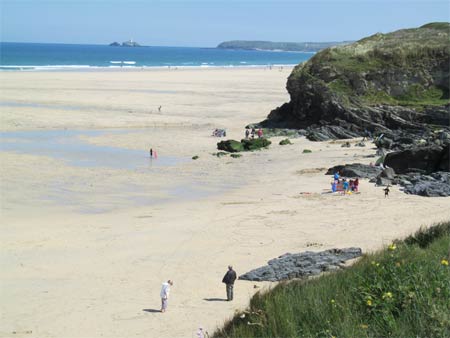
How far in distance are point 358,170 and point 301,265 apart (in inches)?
484

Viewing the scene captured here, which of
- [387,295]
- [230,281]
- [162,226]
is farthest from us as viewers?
[162,226]

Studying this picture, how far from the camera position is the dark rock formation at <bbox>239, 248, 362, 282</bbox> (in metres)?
12.9

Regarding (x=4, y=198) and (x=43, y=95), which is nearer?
(x=4, y=198)

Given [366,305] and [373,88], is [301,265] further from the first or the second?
[373,88]

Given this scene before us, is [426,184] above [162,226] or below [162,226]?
above

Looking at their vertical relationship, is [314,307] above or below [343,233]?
above

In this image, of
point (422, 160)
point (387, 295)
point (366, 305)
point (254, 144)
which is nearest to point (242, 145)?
point (254, 144)

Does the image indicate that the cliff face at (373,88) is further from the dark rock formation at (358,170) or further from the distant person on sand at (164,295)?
the distant person on sand at (164,295)

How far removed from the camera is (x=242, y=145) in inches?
1303

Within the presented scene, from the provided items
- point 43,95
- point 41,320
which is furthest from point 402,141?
point 43,95

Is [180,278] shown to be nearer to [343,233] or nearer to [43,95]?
[343,233]

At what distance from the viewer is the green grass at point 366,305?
6.78m

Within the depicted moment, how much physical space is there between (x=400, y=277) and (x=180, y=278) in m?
7.08

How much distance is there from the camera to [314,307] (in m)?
7.71
